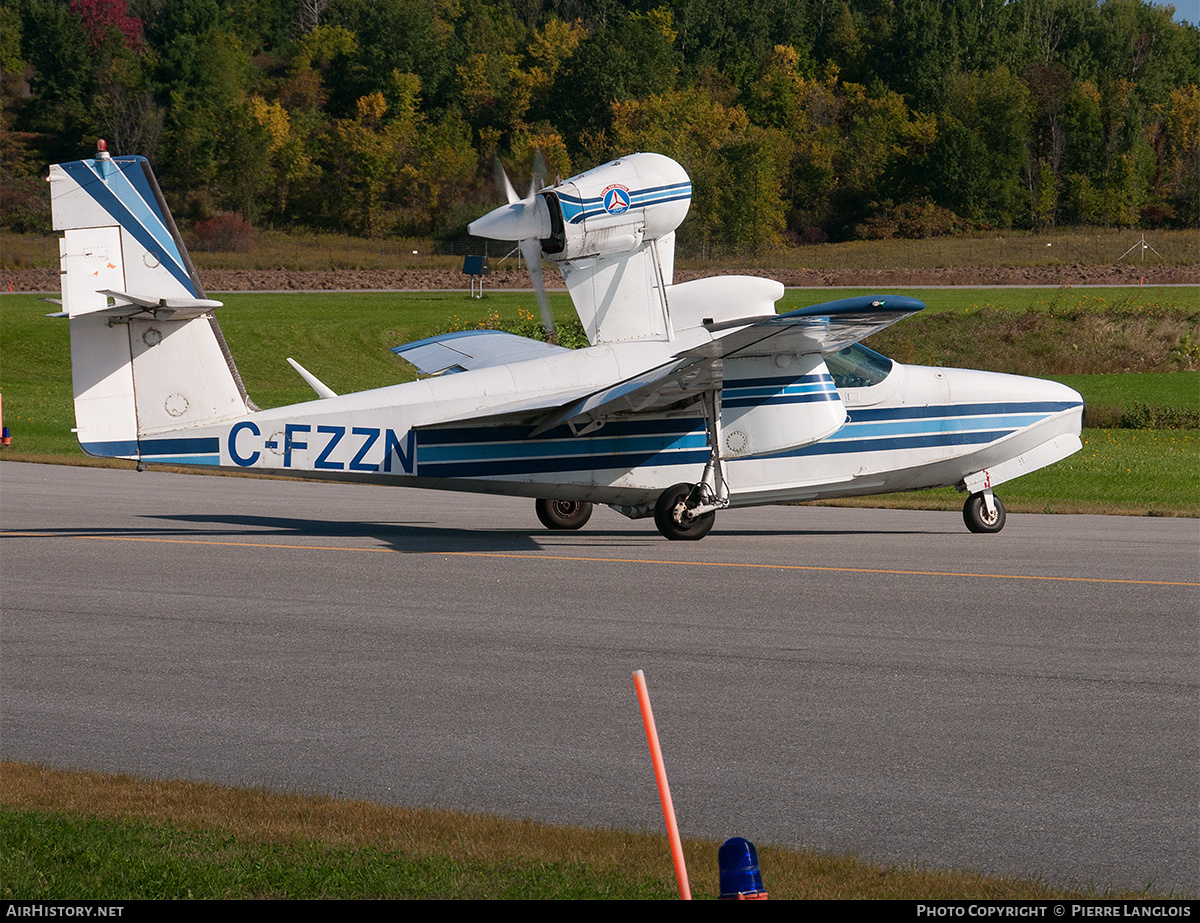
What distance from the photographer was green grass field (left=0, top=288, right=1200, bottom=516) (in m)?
23.6

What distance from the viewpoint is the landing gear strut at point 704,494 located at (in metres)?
15.6

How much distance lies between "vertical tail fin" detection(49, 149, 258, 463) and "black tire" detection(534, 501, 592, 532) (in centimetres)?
422

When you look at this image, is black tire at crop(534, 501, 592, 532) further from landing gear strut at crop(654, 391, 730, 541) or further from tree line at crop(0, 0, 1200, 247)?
tree line at crop(0, 0, 1200, 247)

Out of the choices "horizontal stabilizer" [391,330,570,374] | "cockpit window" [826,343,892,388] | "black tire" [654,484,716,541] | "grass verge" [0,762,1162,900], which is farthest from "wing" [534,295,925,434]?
"grass verge" [0,762,1162,900]

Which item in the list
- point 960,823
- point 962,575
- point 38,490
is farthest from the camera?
point 38,490

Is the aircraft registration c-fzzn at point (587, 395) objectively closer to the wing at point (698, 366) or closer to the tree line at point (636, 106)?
the wing at point (698, 366)

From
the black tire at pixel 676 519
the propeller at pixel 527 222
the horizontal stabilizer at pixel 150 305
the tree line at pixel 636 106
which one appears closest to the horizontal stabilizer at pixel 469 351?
the propeller at pixel 527 222

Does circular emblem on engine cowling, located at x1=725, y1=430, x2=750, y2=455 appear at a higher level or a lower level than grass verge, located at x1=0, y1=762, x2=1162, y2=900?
higher

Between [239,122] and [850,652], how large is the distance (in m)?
112

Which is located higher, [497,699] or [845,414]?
[845,414]

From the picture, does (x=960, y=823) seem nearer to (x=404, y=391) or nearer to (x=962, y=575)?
(x=962, y=575)

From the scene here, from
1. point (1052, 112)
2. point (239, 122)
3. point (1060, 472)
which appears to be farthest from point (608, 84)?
point (1060, 472)

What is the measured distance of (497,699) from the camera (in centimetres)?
879

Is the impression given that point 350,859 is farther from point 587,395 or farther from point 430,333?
point 430,333
